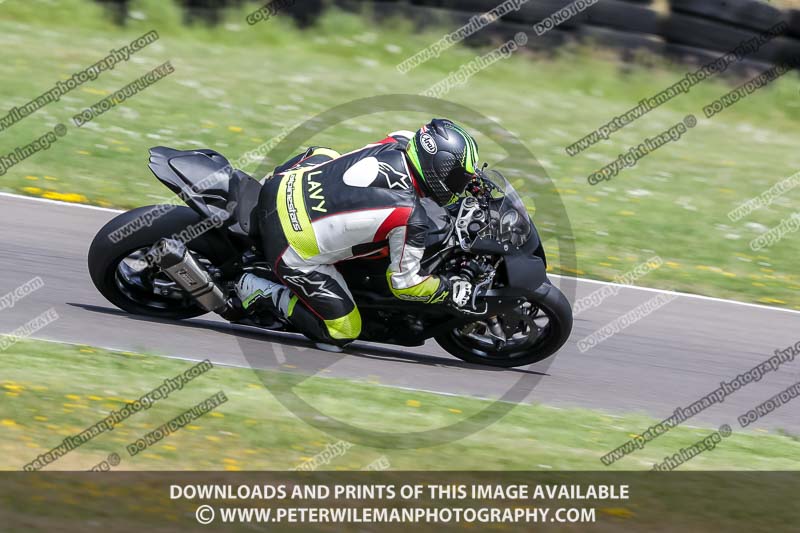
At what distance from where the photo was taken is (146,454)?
5.68 meters

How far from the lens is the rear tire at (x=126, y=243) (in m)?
7.22

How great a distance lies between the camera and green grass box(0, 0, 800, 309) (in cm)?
1091

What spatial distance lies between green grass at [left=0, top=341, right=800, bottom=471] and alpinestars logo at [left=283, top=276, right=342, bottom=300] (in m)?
0.59

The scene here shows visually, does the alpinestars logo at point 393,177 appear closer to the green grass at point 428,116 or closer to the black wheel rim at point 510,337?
the black wheel rim at point 510,337

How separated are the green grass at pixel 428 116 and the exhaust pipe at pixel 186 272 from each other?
3.51 m

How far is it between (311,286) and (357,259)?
0.40m

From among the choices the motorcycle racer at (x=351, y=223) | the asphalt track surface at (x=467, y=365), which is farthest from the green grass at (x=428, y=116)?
the motorcycle racer at (x=351, y=223)

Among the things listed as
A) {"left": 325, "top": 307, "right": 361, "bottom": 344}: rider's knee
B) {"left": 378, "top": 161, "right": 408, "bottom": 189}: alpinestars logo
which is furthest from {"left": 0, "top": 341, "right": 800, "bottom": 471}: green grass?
{"left": 378, "top": 161, "right": 408, "bottom": 189}: alpinestars logo

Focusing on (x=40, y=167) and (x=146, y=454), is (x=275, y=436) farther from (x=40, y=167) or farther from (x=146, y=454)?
(x=40, y=167)

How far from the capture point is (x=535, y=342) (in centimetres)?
770

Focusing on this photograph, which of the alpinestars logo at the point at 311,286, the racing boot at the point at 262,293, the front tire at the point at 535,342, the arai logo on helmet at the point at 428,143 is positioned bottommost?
the front tire at the point at 535,342

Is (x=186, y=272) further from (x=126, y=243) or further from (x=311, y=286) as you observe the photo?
(x=311, y=286)

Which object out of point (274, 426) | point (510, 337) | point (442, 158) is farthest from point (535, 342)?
point (274, 426)

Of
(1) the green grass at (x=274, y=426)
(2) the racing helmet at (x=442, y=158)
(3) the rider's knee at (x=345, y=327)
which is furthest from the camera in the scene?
(3) the rider's knee at (x=345, y=327)
